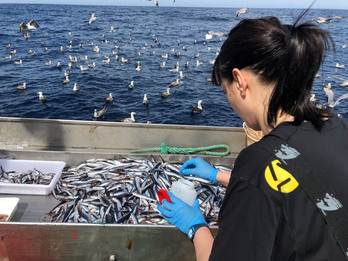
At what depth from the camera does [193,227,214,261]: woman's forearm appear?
2.01 m

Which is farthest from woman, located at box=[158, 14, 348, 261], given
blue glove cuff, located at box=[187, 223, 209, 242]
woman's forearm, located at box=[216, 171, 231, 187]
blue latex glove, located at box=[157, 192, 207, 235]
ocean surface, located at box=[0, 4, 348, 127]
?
ocean surface, located at box=[0, 4, 348, 127]

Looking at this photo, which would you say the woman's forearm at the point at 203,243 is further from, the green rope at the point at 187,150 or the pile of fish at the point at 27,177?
the green rope at the point at 187,150

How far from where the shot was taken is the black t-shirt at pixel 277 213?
126cm

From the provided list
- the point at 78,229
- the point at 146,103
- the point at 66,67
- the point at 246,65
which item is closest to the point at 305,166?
the point at 246,65

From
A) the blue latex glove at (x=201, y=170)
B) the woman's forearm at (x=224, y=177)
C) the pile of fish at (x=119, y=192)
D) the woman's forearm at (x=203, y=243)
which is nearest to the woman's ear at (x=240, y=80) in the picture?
the woman's forearm at (x=203, y=243)

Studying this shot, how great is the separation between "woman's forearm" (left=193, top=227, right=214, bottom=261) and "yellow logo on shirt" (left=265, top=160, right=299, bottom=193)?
932mm

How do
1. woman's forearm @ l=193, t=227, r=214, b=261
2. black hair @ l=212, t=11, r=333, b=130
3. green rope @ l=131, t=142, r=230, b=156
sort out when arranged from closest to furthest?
black hair @ l=212, t=11, r=333, b=130, woman's forearm @ l=193, t=227, r=214, b=261, green rope @ l=131, t=142, r=230, b=156

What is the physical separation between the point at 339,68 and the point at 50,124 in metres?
29.4

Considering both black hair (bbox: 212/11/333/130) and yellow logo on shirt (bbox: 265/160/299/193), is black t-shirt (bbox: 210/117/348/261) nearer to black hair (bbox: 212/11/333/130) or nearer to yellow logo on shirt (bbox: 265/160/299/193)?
yellow logo on shirt (bbox: 265/160/299/193)

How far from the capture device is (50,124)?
5.70m

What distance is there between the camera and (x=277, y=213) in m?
1.26

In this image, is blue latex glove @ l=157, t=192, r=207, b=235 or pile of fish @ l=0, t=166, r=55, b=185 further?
pile of fish @ l=0, t=166, r=55, b=185

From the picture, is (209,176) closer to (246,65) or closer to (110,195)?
(110,195)

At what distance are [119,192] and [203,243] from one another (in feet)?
7.91
